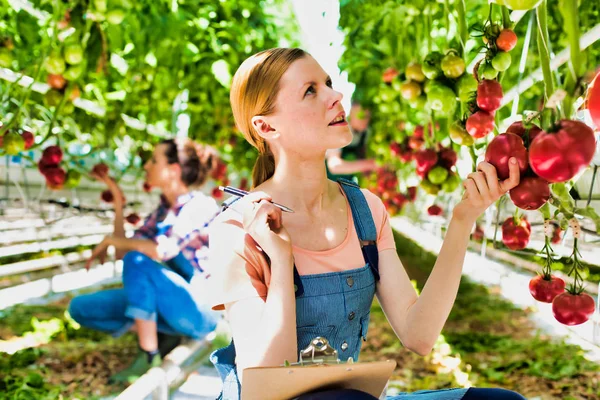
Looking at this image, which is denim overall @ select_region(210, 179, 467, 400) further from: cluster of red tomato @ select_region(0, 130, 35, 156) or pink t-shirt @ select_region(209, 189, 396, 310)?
cluster of red tomato @ select_region(0, 130, 35, 156)

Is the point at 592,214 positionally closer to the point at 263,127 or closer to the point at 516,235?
the point at 516,235

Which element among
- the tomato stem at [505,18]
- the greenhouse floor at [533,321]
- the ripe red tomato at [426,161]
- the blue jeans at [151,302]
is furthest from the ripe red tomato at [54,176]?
the tomato stem at [505,18]

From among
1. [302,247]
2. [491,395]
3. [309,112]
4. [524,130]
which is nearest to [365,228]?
[302,247]

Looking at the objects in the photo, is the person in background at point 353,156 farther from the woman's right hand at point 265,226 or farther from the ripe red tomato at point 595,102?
the ripe red tomato at point 595,102

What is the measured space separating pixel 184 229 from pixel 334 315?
5.74ft

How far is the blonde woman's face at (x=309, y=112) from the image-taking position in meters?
1.12

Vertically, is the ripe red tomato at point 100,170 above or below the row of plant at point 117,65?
below

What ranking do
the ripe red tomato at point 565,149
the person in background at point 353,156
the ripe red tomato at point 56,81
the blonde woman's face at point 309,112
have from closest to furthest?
the ripe red tomato at point 565,149
the blonde woman's face at point 309,112
the ripe red tomato at point 56,81
the person in background at point 353,156

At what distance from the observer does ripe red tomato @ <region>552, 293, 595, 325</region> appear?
3.29 feet

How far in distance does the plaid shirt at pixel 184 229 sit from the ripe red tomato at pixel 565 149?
218cm

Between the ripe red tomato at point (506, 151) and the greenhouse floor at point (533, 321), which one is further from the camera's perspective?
the greenhouse floor at point (533, 321)

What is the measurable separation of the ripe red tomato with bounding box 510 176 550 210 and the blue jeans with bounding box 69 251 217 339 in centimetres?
211

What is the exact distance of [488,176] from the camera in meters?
0.80

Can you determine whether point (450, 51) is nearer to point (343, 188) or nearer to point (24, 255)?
point (343, 188)
